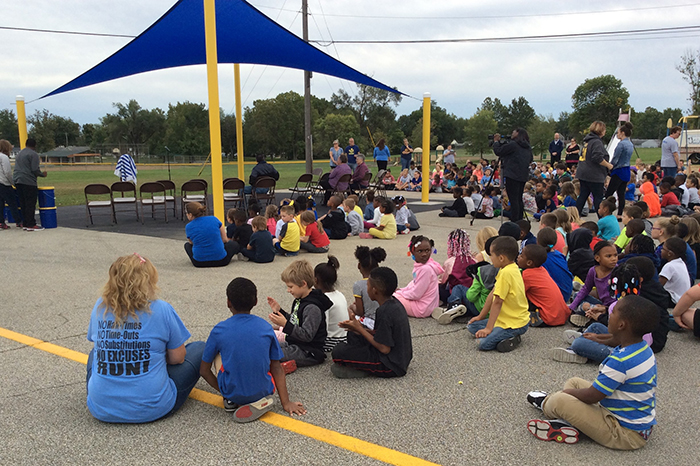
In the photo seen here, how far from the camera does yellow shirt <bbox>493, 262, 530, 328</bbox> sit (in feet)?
14.9

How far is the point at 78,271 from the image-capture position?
24.9ft

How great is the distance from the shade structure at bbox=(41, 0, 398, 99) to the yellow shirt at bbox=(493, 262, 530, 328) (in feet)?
25.1

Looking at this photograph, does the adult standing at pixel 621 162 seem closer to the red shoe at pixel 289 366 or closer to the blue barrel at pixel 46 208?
the red shoe at pixel 289 366

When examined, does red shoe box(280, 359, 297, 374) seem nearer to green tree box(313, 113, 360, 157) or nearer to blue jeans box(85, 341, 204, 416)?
blue jeans box(85, 341, 204, 416)

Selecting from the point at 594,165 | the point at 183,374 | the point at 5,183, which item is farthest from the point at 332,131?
the point at 183,374

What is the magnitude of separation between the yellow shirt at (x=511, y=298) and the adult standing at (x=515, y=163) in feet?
18.8

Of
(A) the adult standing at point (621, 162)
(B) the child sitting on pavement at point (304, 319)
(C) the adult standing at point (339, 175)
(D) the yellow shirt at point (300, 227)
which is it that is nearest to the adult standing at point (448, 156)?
(C) the adult standing at point (339, 175)

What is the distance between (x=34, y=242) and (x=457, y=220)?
889 cm

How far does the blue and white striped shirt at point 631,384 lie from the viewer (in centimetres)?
294

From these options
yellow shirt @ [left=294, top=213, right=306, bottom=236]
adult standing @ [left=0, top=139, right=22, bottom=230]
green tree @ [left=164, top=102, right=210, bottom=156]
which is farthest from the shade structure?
green tree @ [left=164, top=102, right=210, bottom=156]

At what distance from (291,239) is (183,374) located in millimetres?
5268

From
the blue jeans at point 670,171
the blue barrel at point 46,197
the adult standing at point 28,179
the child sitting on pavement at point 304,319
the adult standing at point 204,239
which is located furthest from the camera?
the blue jeans at point 670,171

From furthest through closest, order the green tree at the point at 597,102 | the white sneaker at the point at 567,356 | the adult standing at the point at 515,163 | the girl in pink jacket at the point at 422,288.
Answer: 1. the green tree at the point at 597,102
2. the adult standing at the point at 515,163
3. the girl in pink jacket at the point at 422,288
4. the white sneaker at the point at 567,356

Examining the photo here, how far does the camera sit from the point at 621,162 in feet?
35.8
